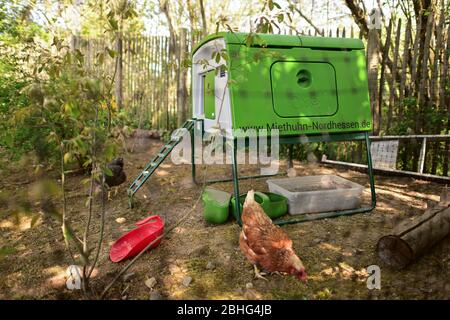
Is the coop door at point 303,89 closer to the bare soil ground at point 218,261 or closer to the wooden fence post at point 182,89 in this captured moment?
the bare soil ground at point 218,261

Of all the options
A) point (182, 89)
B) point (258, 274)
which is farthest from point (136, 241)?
point (182, 89)

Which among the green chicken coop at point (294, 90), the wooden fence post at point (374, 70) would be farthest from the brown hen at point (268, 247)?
the wooden fence post at point (374, 70)

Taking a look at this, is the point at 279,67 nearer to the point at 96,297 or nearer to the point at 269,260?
the point at 269,260

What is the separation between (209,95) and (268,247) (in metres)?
2.07

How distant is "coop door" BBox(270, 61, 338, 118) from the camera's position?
3.12 meters

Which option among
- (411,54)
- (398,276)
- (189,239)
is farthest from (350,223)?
(411,54)

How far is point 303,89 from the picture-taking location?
10.6 feet

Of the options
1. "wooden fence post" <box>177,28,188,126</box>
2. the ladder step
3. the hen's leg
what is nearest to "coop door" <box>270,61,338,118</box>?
the ladder step

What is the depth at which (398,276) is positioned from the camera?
224cm

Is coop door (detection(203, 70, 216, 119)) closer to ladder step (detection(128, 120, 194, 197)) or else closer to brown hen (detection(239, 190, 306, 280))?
ladder step (detection(128, 120, 194, 197))

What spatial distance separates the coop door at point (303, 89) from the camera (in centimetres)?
312

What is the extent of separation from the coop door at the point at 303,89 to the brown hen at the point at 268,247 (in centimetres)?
119

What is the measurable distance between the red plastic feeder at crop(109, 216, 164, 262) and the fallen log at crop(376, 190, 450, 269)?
1694mm
